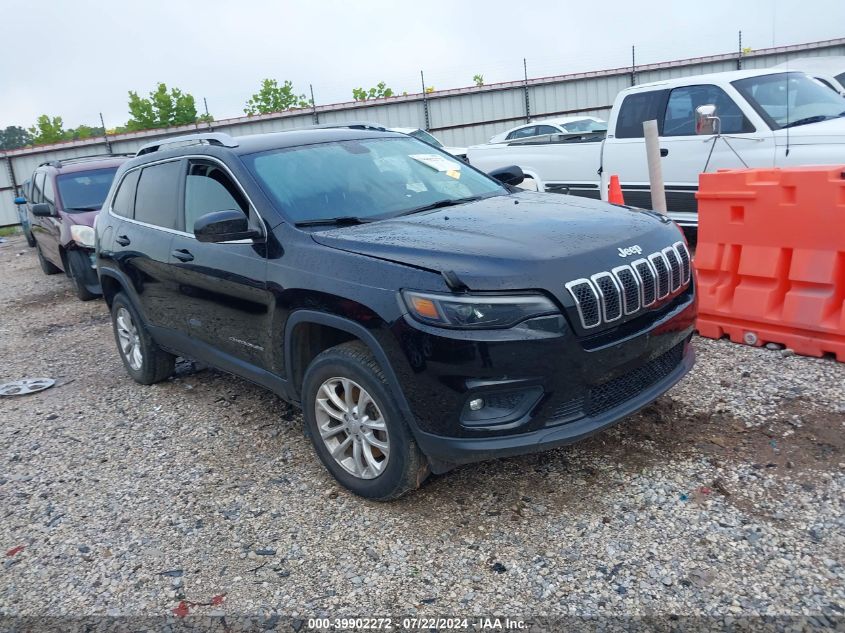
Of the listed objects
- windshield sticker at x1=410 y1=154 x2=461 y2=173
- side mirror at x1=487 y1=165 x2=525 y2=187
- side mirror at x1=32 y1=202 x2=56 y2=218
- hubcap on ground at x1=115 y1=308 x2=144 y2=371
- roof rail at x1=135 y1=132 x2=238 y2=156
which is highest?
roof rail at x1=135 y1=132 x2=238 y2=156

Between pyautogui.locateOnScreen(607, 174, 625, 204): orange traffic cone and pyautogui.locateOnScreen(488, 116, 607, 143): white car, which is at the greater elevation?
pyautogui.locateOnScreen(488, 116, 607, 143): white car

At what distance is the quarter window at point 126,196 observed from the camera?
17.8 feet

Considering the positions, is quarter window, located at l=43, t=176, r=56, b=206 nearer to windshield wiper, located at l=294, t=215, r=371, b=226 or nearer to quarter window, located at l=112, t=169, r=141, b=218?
quarter window, located at l=112, t=169, r=141, b=218

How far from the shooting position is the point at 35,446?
478 centimetres

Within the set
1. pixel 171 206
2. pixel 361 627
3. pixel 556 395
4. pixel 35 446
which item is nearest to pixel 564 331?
pixel 556 395

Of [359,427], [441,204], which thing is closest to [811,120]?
[441,204]

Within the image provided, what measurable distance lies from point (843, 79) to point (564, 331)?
342 inches

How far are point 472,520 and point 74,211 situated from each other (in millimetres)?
8407

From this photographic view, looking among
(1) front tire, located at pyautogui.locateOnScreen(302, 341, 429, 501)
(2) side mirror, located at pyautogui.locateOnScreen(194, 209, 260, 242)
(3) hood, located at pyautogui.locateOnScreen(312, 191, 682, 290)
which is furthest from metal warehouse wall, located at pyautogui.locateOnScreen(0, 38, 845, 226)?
(1) front tire, located at pyautogui.locateOnScreen(302, 341, 429, 501)

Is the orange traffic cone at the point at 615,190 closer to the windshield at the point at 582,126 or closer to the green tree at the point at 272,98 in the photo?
the windshield at the point at 582,126

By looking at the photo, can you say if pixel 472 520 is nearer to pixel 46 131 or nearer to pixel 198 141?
pixel 198 141

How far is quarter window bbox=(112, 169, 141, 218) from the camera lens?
5.43m

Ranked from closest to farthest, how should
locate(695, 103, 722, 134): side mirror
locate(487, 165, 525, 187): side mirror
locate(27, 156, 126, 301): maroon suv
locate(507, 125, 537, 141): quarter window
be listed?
locate(487, 165, 525, 187): side mirror
locate(695, 103, 722, 134): side mirror
locate(27, 156, 126, 301): maroon suv
locate(507, 125, 537, 141): quarter window

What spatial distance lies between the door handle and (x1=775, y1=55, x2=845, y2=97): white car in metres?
6.86
